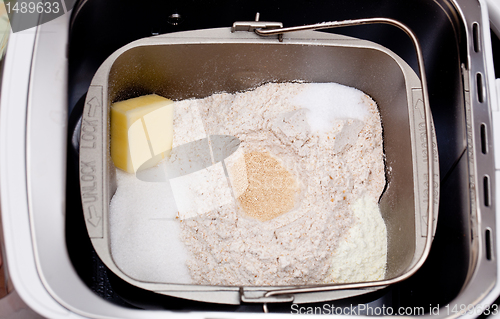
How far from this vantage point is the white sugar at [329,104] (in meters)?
0.72

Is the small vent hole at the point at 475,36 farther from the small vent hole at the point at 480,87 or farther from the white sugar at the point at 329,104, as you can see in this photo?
the white sugar at the point at 329,104

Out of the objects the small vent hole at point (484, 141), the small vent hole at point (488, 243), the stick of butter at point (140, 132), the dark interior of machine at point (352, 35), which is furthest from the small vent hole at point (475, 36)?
the stick of butter at point (140, 132)

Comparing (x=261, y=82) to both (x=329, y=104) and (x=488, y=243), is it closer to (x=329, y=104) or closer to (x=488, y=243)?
(x=329, y=104)

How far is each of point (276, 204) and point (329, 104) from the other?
0.79 ft

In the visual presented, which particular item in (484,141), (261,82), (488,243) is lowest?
(488,243)

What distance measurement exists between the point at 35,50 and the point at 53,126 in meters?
0.12

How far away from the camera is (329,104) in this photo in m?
0.73

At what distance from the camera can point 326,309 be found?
0.58 m

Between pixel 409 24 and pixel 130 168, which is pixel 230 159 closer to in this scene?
pixel 130 168

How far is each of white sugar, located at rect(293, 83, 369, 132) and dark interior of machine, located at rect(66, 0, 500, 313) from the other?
12 centimetres

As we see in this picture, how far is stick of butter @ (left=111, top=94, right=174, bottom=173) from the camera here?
667mm

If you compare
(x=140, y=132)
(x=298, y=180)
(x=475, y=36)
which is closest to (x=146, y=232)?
(x=140, y=132)

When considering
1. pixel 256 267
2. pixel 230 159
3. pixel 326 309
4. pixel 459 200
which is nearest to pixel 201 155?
pixel 230 159

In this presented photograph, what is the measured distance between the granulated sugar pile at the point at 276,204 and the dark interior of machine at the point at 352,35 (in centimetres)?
5
